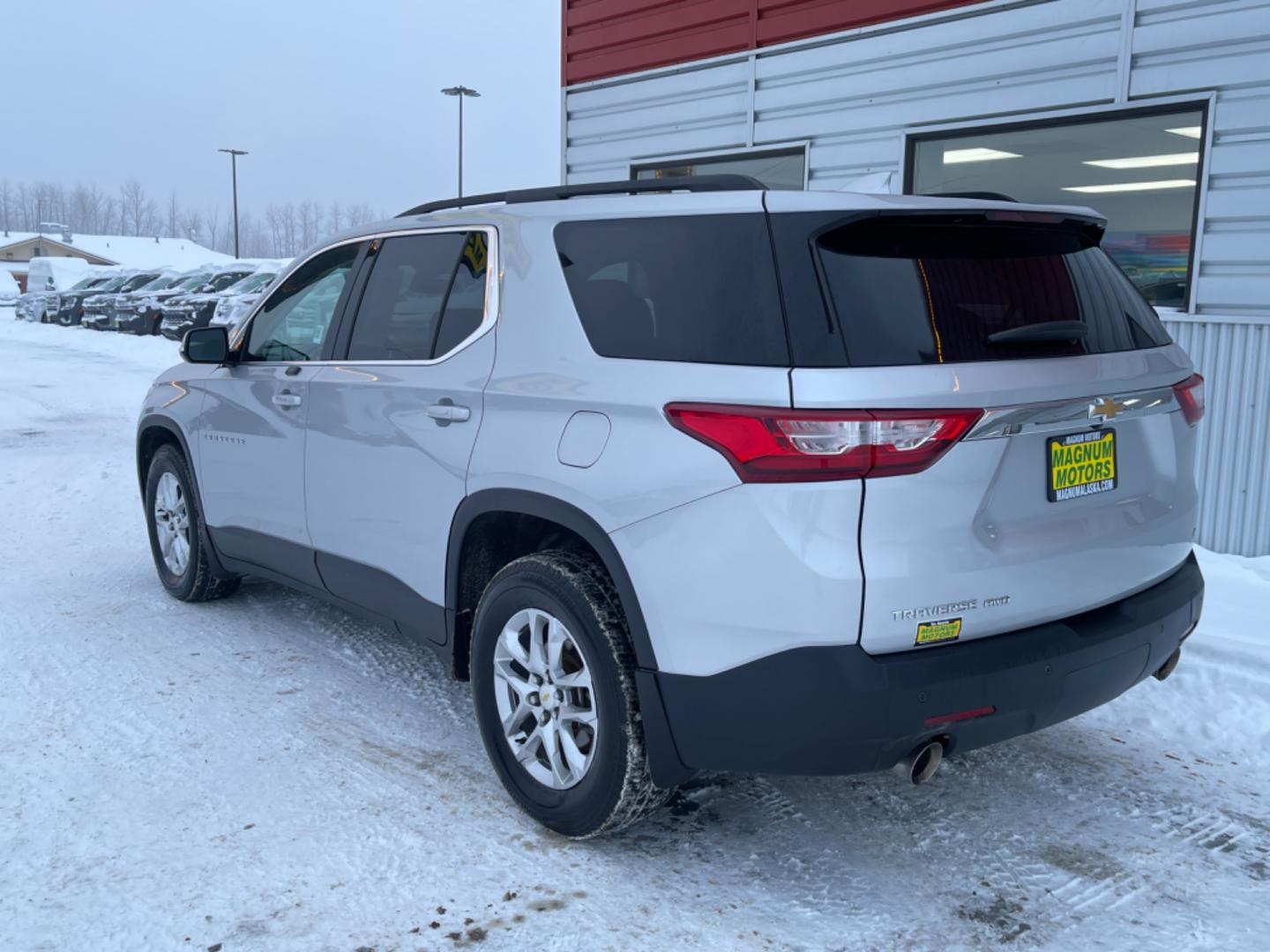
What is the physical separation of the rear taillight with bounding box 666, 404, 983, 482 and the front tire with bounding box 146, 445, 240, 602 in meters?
3.60

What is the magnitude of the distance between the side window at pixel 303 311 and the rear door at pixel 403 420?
22 centimetres

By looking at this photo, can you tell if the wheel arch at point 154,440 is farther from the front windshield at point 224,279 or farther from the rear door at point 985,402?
the front windshield at point 224,279

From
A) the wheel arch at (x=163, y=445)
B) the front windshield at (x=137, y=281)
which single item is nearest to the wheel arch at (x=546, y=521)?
the wheel arch at (x=163, y=445)

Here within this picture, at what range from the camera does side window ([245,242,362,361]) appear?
459 centimetres

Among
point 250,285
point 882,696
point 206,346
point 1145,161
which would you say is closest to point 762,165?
point 1145,161

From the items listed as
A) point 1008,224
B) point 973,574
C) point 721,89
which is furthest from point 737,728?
point 721,89

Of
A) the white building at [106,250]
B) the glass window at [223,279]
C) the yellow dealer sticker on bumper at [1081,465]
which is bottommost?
the yellow dealer sticker on bumper at [1081,465]

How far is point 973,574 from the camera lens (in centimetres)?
273

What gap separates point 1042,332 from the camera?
2.93 meters

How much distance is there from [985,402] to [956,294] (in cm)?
31

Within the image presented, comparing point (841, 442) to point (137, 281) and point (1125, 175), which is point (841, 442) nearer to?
point (1125, 175)

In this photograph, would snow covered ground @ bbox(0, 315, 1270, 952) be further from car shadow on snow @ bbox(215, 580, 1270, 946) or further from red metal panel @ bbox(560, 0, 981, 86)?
red metal panel @ bbox(560, 0, 981, 86)

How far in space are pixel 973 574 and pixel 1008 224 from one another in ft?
3.29

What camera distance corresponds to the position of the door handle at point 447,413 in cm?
362
